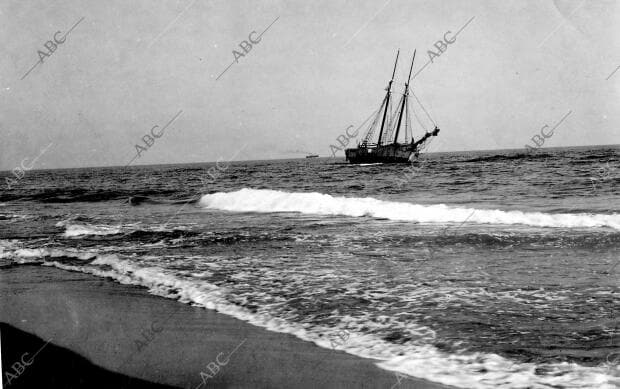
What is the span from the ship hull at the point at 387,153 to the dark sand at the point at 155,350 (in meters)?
60.0

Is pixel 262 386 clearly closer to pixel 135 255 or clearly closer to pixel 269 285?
pixel 269 285

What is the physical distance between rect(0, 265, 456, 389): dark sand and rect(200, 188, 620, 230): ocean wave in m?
10.3

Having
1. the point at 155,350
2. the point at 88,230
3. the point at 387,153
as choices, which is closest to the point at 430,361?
the point at 155,350

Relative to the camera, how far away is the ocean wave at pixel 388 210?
40.2 ft

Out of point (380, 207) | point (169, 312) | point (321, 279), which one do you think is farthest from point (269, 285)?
point (380, 207)

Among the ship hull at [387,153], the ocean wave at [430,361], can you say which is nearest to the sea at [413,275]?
the ocean wave at [430,361]

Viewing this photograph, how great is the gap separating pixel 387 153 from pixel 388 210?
48836mm

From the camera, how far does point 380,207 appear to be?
17094 mm

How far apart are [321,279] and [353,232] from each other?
5446 mm

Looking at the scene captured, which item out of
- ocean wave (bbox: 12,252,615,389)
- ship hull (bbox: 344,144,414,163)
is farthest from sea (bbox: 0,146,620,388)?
ship hull (bbox: 344,144,414,163)

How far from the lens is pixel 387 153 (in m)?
64.2

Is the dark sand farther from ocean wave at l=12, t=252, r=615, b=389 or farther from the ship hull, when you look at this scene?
the ship hull

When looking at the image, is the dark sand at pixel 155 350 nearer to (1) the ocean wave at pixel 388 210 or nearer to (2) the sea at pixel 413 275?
(2) the sea at pixel 413 275

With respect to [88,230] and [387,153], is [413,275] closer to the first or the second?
[88,230]
